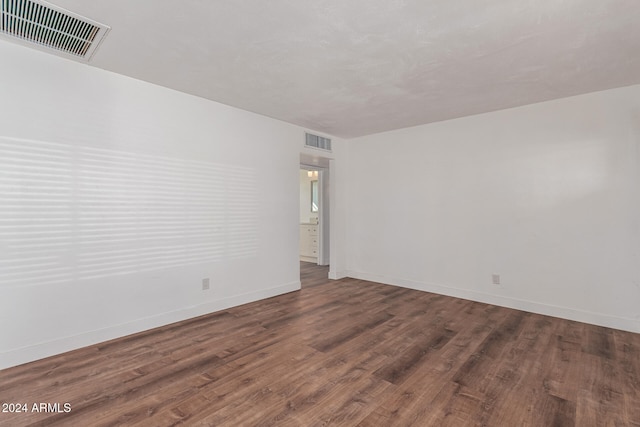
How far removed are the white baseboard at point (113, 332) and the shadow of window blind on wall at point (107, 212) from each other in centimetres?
51

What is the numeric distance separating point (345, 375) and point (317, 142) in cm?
366

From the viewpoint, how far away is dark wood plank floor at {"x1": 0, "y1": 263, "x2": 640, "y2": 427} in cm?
176

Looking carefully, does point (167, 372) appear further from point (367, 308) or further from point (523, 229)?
point (523, 229)

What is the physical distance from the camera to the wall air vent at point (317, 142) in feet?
15.6

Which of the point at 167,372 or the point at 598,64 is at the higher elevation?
the point at 598,64

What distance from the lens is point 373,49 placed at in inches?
92.6

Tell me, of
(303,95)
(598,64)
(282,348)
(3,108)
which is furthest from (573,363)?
(3,108)

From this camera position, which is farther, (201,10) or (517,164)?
(517,164)

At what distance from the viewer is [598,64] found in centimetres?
261

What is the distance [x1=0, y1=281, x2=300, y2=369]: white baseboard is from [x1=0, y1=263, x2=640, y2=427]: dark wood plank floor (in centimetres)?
8

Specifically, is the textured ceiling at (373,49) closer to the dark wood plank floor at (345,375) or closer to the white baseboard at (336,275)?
the dark wood plank floor at (345,375)

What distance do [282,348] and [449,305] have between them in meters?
2.36

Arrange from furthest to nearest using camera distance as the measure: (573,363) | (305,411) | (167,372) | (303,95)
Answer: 1. (303,95)
2. (573,363)
3. (167,372)
4. (305,411)

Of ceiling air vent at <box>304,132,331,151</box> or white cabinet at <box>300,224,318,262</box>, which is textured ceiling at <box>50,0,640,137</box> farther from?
white cabinet at <box>300,224,318,262</box>
